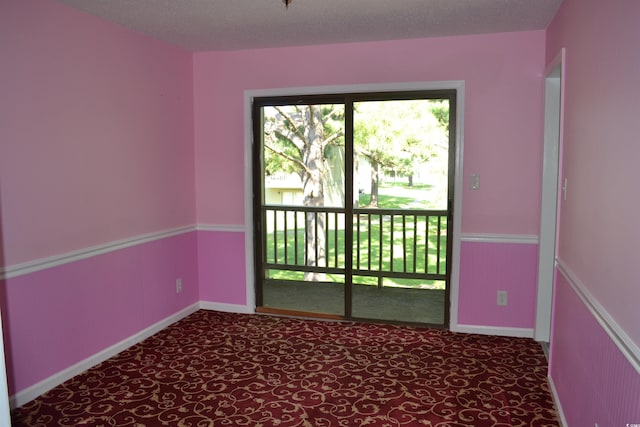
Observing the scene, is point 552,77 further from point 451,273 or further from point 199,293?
point 199,293

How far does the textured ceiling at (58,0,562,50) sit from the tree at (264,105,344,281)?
61 cm

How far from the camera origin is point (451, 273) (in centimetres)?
385

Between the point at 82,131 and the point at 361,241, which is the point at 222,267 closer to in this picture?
the point at 361,241

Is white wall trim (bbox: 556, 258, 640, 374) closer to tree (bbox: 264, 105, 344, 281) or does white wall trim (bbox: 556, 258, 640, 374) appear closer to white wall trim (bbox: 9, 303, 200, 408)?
tree (bbox: 264, 105, 344, 281)

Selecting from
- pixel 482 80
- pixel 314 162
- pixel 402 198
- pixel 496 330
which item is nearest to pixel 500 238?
pixel 496 330

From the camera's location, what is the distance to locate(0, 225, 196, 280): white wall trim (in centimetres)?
261

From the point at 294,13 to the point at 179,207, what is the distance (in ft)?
6.60

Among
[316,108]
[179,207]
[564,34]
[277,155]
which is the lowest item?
[179,207]

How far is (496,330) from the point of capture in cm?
376

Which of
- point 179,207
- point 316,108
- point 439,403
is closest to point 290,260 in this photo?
point 179,207

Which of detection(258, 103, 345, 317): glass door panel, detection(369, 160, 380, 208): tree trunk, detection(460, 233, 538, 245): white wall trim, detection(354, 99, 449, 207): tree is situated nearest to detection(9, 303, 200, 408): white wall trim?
detection(258, 103, 345, 317): glass door panel

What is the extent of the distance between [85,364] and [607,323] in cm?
310

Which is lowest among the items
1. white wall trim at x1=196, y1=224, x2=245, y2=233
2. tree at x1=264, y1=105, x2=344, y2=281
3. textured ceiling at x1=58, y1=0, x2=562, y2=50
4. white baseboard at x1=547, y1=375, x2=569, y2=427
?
white baseboard at x1=547, y1=375, x2=569, y2=427

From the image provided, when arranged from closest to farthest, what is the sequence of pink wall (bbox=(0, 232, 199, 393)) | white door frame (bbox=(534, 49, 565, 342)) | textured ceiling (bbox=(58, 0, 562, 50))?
pink wall (bbox=(0, 232, 199, 393)), textured ceiling (bbox=(58, 0, 562, 50)), white door frame (bbox=(534, 49, 565, 342))
